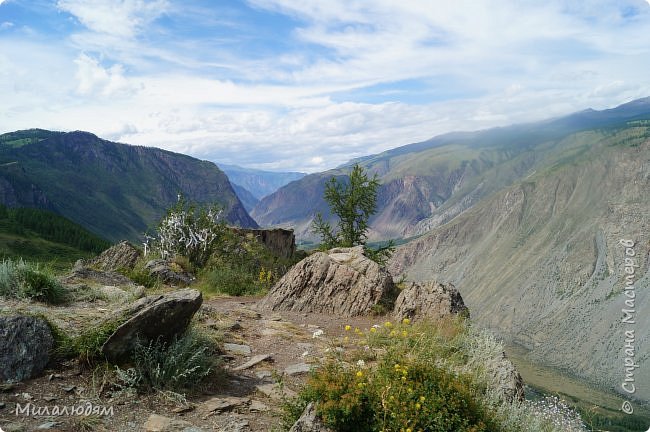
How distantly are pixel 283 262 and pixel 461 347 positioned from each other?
1921 cm

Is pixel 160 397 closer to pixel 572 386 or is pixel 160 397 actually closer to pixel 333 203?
pixel 333 203

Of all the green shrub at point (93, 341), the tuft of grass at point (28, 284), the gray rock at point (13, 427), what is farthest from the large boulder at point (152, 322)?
the tuft of grass at point (28, 284)

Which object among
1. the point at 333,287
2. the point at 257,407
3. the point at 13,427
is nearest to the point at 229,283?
the point at 333,287

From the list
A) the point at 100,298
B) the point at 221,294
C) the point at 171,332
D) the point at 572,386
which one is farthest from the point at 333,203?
the point at 572,386

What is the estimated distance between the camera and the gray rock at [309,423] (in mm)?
5262

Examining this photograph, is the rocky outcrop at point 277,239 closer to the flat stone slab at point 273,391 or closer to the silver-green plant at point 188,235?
the silver-green plant at point 188,235

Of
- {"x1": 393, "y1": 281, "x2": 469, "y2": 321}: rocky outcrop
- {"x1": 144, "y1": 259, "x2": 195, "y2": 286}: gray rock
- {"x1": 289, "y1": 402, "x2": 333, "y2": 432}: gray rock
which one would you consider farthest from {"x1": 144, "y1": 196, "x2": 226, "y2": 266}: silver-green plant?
{"x1": 289, "y1": 402, "x2": 333, "y2": 432}: gray rock

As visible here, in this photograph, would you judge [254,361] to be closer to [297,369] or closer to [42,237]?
[297,369]

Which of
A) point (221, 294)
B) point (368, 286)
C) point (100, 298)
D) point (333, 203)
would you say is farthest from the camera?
point (333, 203)

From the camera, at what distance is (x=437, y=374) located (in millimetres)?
5910

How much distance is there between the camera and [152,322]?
710cm

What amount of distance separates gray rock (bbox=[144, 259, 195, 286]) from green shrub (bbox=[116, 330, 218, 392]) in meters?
11.8

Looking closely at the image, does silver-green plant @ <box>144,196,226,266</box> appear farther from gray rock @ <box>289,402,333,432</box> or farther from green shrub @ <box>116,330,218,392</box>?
gray rock @ <box>289,402,333,432</box>

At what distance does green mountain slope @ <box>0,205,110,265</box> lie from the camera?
10619 centimetres
